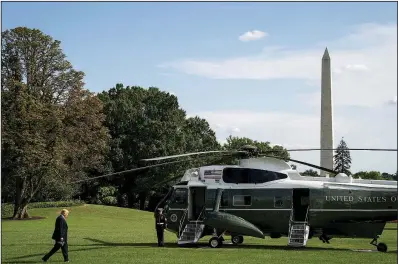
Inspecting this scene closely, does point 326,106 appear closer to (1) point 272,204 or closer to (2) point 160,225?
(1) point 272,204

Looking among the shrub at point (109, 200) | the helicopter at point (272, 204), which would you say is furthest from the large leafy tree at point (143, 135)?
the helicopter at point (272, 204)

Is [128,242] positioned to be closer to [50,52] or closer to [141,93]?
[50,52]

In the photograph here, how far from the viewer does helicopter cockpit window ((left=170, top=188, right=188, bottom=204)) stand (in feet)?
75.1

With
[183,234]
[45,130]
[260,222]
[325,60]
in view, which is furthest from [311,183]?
[45,130]

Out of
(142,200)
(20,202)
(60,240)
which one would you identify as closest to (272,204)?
→ (60,240)

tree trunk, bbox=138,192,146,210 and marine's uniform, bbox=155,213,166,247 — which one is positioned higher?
marine's uniform, bbox=155,213,166,247

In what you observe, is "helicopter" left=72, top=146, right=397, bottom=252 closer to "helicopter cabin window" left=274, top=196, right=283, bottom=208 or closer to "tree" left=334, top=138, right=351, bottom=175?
"helicopter cabin window" left=274, top=196, right=283, bottom=208

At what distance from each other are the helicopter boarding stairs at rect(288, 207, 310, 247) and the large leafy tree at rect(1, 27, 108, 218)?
1103 inches

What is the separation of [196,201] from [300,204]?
408cm

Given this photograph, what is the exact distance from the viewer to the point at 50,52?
47.8 meters

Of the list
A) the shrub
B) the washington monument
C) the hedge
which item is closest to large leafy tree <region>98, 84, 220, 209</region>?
the shrub

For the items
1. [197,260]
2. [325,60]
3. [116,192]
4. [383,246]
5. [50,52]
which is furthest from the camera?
[116,192]

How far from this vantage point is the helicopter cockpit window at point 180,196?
22.9m

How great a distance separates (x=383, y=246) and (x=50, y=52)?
34779 millimetres
